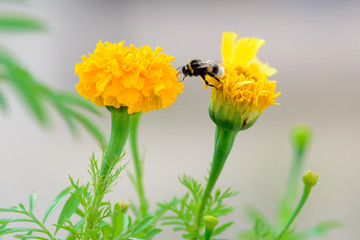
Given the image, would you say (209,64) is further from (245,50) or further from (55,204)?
(55,204)

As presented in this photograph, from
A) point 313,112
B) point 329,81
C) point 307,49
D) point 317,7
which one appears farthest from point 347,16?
point 313,112

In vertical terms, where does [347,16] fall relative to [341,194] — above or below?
above

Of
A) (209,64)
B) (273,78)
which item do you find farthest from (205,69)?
(273,78)

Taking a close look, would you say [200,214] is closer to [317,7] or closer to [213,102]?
[213,102]

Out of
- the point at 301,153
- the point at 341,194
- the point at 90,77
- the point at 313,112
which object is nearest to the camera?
the point at 90,77

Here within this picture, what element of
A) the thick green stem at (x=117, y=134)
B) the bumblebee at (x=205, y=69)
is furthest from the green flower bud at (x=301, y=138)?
the thick green stem at (x=117, y=134)
